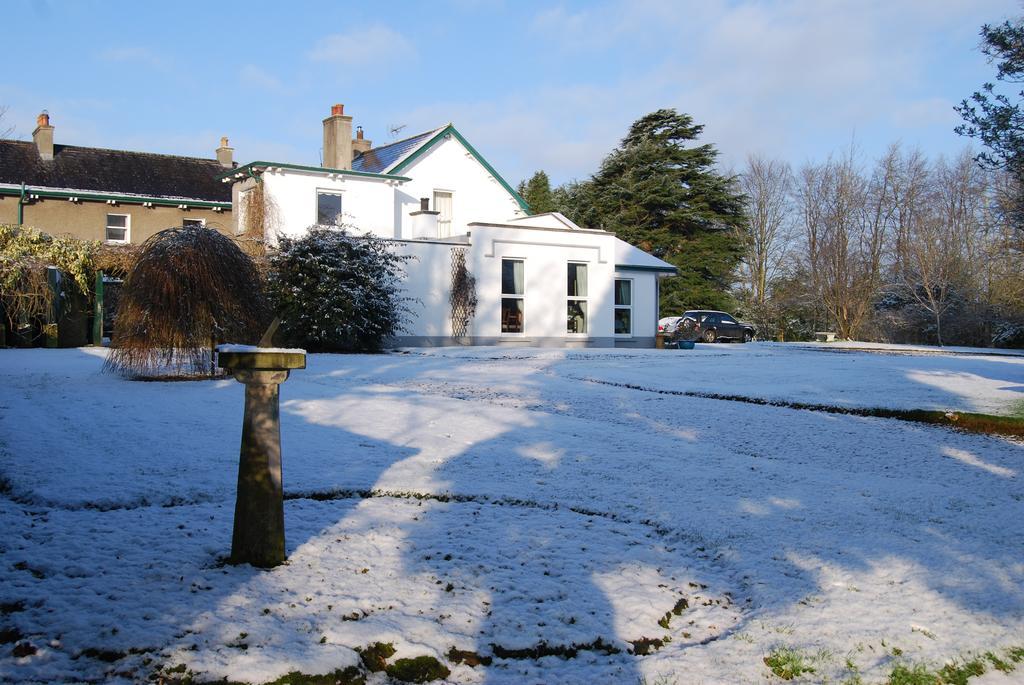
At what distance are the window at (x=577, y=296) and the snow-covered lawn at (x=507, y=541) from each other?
54.1 feet

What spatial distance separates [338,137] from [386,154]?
254cm

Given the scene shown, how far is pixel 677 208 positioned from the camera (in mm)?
45219

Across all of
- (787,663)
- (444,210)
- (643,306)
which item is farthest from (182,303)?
(444,210)

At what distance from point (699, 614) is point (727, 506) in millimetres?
1969

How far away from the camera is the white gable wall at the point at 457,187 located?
94.1 feet

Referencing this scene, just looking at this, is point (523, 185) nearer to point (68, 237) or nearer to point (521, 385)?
point (68, 237)

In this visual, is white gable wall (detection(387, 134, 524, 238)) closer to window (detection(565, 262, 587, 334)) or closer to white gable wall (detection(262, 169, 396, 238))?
white gable wall (detection(262, 169, 396, 238))

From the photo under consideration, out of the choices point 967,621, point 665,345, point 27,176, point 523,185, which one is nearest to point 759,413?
point 967,621

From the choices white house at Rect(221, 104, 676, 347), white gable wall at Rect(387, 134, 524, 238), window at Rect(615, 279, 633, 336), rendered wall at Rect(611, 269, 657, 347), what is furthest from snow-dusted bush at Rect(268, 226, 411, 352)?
rendered wall at Rect(611, 269, 657, 347)

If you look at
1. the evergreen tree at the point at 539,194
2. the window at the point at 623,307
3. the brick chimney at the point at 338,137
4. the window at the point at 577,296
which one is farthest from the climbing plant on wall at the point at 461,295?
the evergreen tree at the point at 539,194

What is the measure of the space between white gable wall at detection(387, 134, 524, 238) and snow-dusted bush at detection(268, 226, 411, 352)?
8.67 meters

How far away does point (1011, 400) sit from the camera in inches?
471

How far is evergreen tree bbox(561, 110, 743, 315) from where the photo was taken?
146 feet

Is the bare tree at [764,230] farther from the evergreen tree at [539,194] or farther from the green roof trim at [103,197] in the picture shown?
the green roof trim at [103,197]
